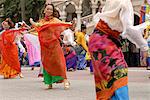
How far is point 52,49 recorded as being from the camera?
10320 mm

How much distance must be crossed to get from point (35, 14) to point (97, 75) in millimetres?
34883

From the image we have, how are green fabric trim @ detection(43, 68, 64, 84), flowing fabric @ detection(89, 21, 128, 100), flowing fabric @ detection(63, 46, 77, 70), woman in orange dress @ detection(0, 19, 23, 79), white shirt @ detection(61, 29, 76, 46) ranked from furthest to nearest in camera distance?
1. flowing fabric @ detection(63, 46, 77, 70)
2. white shirt @ detection(61, 29, 76, 46)
3. woman in orange dress @ detection(0, 19, 23, 79)
4. green fabric trim @ detection(43, 68, 64, 84)
5. flowing fabric @ detection(89, 21, 128, 100)

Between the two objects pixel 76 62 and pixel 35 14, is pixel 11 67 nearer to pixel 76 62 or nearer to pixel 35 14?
pixel 76 62

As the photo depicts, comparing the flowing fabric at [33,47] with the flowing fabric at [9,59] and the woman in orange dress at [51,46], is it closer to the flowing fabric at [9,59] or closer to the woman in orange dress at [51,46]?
the flowing fabric at [9,59]

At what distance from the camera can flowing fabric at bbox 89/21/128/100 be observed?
5605 mm

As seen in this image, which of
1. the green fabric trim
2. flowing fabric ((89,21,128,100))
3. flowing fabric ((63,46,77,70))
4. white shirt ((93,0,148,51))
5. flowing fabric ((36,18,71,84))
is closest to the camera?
white shirt ((93,0,148,51))

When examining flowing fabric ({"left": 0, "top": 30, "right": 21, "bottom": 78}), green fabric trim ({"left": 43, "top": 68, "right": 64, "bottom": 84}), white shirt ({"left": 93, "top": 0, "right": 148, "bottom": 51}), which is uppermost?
white shirt ({"left": 93, "top": 0, "right": 148, "bottom": 51})

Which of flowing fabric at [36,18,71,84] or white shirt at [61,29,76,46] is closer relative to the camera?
flowing fabric at [36,18,71,84]

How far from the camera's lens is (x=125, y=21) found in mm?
5434

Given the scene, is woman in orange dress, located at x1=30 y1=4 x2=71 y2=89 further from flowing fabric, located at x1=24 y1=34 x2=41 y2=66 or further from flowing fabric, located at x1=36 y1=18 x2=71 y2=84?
flowing fabric, located at x1=24 y1=34 x2=41 y2=66

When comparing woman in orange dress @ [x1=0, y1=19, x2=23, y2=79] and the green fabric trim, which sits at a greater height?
woman in orange dress @ [x1=0, y1=19, x2=23, y2=79]

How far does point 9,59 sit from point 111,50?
29.4 feet

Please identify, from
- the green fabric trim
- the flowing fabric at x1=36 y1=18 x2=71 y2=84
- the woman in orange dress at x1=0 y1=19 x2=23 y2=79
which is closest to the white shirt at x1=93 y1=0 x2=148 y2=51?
the flowing fabric at x1=36 y1=18 x2=71 y2=84

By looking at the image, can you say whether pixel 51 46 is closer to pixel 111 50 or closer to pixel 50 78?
pixel 50 78
